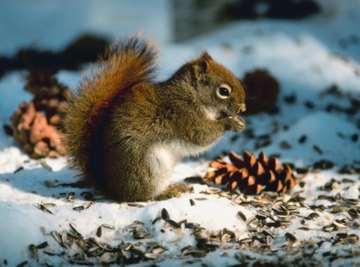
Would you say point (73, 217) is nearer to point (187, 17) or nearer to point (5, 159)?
point (5, 159)

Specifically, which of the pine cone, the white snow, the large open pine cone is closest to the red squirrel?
the white snow

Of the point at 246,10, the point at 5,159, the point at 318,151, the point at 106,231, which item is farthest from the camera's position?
the point at 246,10

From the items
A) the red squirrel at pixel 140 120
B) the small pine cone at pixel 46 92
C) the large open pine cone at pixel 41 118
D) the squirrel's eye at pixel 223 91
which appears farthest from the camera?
the small pine cone at pixel 46 92

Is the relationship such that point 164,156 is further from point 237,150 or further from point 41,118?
point 237,150

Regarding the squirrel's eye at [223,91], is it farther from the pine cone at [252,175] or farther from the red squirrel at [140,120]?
the pine cone at [252,175]

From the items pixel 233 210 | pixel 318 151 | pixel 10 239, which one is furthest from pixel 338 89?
pixel 10 239

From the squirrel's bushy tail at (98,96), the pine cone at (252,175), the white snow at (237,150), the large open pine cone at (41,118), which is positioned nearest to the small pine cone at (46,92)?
the large open pine cone at (41,118)
